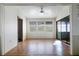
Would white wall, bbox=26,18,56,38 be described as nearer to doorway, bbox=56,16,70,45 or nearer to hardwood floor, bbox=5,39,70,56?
doorway, bbox=56,16,70,45

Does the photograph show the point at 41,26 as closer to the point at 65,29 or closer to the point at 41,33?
the point at 41,33

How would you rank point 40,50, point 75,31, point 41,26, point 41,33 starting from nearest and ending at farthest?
1. point 75,31
2. point 40,50
3. point 41,33
4. point 41,26

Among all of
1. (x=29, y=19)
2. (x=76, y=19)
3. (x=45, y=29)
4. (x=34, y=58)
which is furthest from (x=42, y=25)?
(x=34, y=58)

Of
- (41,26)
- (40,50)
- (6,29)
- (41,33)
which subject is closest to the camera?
(6,29)

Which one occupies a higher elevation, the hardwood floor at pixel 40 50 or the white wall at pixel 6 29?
the white wall at pixel 6 29

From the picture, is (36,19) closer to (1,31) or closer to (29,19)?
(29,19)

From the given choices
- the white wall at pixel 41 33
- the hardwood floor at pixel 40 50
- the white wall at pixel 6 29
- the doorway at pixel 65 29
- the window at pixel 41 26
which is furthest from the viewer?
the window at pixel 41 26

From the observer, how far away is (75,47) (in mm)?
5125

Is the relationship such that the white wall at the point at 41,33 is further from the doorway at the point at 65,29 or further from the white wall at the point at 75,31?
the white wall at the point at 75,31

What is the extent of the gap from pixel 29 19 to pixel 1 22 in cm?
891

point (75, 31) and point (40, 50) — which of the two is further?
point (40, 50)

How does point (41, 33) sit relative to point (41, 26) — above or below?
below

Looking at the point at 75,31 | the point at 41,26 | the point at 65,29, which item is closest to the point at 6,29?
the point at 75,31

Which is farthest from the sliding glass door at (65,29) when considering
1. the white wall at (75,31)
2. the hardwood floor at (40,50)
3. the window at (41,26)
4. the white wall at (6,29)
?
the white wall at (6,29)
